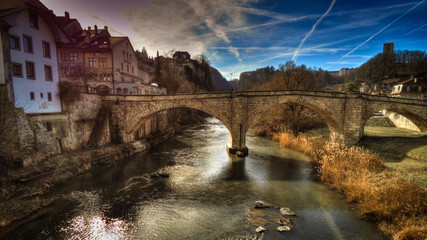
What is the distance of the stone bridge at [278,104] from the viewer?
1808 cm

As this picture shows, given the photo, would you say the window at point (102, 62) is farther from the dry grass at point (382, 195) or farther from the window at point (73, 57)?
the dry grass at point (382, 195)

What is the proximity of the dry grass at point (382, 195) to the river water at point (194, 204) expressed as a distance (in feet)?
2.03

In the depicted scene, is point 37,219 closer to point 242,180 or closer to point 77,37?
point 242,180

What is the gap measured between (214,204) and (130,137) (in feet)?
45.8

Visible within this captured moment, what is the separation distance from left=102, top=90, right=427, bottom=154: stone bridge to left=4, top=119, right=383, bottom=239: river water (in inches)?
171

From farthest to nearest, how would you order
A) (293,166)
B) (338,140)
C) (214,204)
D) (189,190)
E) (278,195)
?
(338,140) → (293,166) → (189,190) → (278,195) → (214,204)

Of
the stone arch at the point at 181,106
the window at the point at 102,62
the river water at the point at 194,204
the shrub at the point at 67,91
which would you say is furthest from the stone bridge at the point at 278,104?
the window at the point at 102,62

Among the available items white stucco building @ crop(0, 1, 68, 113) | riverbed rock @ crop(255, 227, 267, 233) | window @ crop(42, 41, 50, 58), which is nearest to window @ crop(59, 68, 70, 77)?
white stucco building @ crop(0, 1, 68, 113)

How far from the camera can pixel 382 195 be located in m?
8.77

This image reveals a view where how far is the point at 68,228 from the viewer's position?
333 inches

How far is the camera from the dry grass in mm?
7445

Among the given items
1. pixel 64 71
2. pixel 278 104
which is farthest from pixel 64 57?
pixel 278 104

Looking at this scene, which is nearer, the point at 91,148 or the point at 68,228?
the point at 68,228

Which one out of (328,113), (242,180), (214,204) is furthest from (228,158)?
(328,113)
